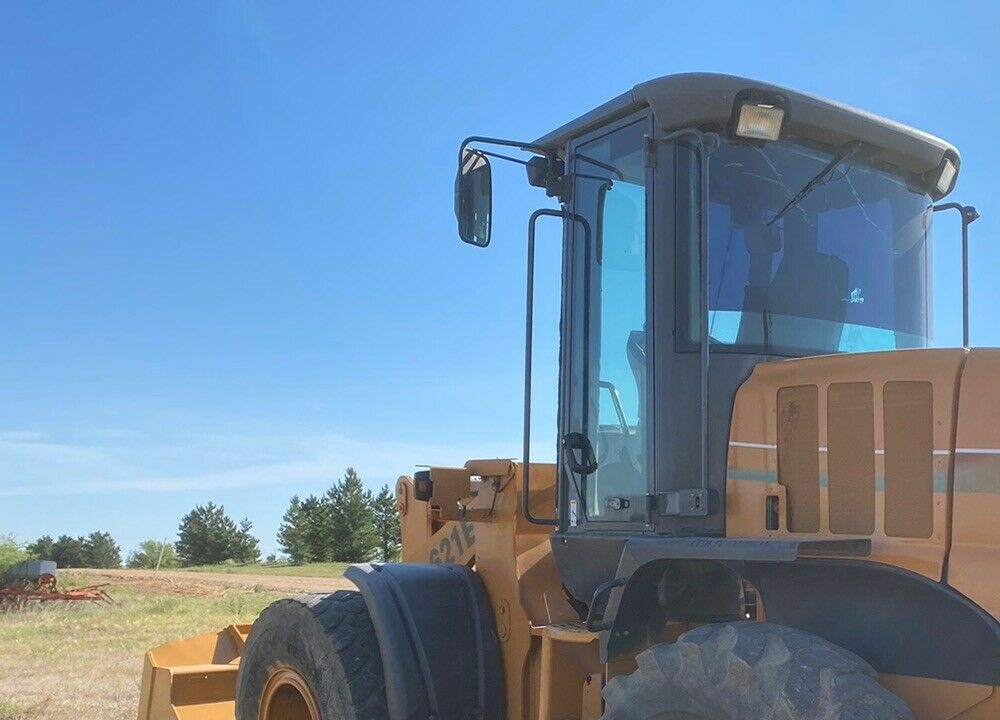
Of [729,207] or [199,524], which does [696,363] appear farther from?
[199,524]

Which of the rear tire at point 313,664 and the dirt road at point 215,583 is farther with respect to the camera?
the dirt road at point 215,583

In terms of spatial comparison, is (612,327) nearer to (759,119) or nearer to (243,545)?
(759,119)

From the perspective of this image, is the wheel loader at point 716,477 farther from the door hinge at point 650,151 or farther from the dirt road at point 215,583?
the dirt road at point 215,583

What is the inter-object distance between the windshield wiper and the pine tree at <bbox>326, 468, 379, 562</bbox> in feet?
132

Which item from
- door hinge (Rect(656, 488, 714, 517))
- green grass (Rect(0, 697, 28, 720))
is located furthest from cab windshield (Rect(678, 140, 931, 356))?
green grass (Rect(0, 697, 28, 720))

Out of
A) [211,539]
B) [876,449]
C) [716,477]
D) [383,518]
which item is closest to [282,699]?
[716,477]

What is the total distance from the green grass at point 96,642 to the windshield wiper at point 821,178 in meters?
7.69

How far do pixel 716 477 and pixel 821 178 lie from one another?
3.96ft

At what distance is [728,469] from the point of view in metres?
3.55

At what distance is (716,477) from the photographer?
358 cm

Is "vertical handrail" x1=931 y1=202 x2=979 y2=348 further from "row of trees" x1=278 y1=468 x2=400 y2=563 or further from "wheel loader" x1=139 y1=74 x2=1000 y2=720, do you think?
"row of trees" x1=278 y1=468 x2=400 y2=563

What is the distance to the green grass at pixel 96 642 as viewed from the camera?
9.82 meters

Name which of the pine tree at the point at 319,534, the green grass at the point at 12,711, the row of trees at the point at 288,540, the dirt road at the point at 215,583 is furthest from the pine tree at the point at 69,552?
the green grass at the point at 12,711

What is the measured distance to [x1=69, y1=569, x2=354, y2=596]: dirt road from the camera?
81.6 ft
